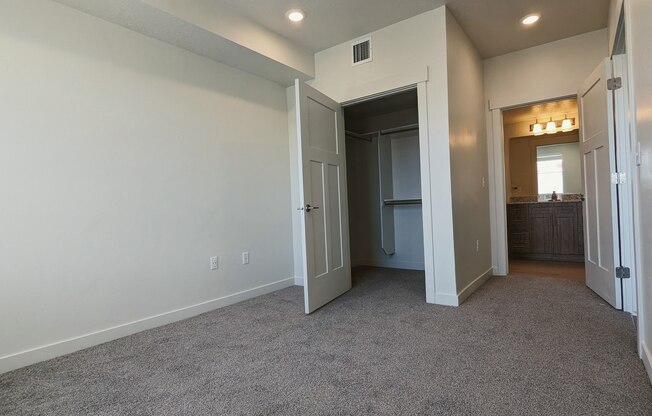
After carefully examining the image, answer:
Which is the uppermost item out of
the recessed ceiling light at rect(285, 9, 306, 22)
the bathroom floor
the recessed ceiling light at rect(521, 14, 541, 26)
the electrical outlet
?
the recessed ceiling light at rect(285, 9, 306, 22)

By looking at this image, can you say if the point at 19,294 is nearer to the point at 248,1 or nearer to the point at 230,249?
the point at 230,249

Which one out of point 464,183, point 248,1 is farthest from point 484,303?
point 248,1

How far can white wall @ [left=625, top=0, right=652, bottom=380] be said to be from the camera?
144 centimetres

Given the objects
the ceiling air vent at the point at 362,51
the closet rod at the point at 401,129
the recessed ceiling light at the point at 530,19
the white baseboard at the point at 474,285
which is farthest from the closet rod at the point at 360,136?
the white baseboard at the point at 474,285

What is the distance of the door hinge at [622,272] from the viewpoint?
2.60m

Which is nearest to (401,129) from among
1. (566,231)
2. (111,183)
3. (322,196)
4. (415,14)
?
(415,14)

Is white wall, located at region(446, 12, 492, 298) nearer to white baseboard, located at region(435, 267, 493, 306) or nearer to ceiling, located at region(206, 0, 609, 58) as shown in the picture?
white baseboard, located at region(435, 267, 493, 306)

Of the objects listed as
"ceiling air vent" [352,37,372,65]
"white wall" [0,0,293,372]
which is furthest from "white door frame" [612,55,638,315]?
"white wall" [0,0,293,372]

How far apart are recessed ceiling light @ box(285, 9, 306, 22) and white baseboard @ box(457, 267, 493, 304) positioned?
2.72 m

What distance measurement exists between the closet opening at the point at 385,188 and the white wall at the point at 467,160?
96 cm

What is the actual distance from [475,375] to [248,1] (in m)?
2.97

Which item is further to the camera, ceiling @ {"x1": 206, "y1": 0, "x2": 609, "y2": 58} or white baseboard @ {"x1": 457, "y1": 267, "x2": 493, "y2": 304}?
white baseboard @ {"x1": 457, "y1": 267, "x2": 493, "y2": 304}

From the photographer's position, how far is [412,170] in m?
4.92

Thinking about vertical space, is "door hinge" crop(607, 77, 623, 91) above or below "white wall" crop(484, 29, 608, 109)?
below
